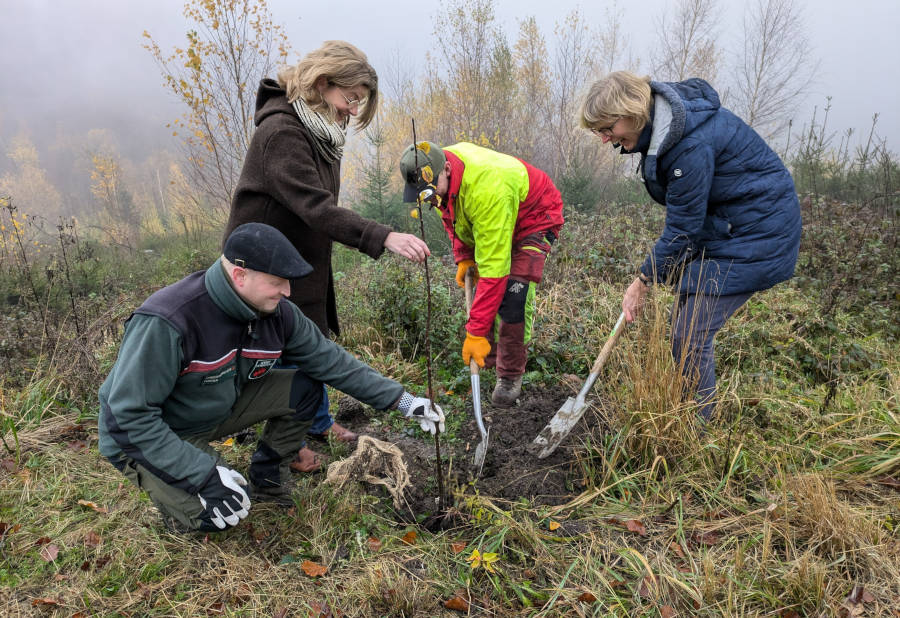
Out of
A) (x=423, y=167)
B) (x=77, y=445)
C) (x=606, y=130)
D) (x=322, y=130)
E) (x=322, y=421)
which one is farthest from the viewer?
(x=77, y=445)

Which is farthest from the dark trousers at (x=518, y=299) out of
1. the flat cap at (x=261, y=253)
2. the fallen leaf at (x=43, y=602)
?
the fallen leaf at (x=43, y=602)

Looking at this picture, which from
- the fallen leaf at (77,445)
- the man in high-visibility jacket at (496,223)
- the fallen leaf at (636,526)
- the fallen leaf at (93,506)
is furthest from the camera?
the fallen leaf at (77,445)

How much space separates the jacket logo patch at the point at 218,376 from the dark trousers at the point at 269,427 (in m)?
0.26

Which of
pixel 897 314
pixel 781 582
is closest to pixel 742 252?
pixel 781 582

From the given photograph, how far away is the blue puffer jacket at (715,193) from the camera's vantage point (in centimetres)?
239

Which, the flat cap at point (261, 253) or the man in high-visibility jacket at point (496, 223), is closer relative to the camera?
the flat cap at point (261, 253)

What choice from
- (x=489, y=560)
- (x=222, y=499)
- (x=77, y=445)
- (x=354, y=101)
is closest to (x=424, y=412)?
(x=489, y=560)

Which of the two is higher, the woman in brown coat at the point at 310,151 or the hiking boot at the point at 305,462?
the woman in brown coat at the point at 310,151

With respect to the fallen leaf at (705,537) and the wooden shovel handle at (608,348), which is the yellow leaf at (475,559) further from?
the wooden shovel handle at (608,348)

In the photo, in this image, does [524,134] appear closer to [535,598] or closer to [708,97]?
[708,97]

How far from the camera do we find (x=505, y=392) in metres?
3.49

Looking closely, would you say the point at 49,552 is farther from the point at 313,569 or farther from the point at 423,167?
the point at 423,167

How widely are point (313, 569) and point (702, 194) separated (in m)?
2.41

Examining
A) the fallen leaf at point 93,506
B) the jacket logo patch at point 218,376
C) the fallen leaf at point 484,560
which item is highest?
the jacket logo patch at point 218,376
